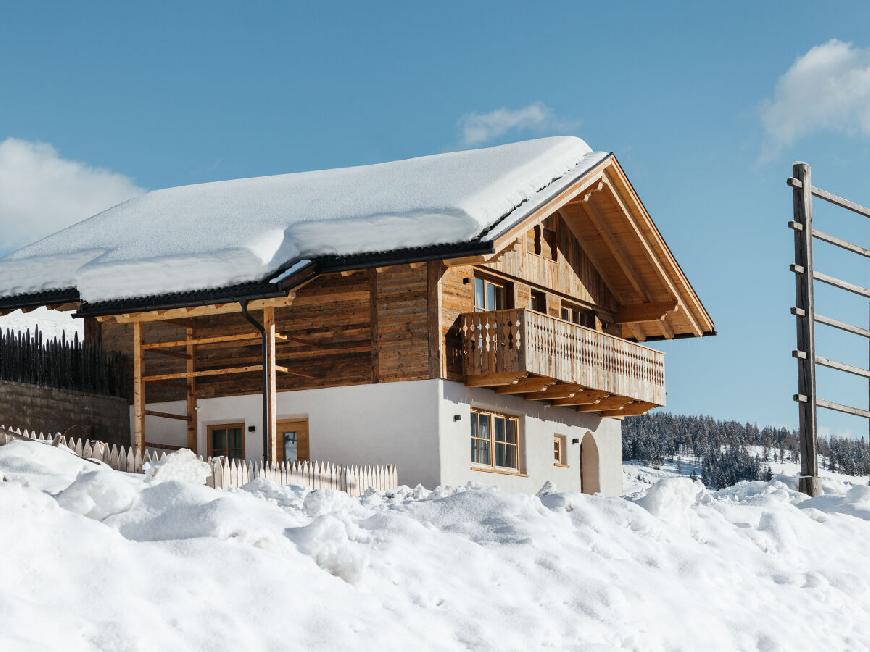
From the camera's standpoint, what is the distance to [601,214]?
28.7 meters

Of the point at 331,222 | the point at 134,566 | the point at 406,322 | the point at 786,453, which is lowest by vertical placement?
the point at 786,453

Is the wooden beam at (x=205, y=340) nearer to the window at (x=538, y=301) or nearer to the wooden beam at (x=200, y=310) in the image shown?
the wooden beam at (x=200, y=310)

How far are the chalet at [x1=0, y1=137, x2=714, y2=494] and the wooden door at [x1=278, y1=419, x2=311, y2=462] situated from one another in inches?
1.2

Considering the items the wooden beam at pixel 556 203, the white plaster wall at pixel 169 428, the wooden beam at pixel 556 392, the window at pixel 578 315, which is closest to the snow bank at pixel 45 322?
the white plaster wall at pixel 169 428

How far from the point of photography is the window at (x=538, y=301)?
27.9m

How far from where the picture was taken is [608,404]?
28812 mm

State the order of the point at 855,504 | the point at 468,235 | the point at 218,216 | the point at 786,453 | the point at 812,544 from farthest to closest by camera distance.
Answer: the point at 786,453, the point at 218,216, the point at 468,235, the point at 855,504, the point at 812,544

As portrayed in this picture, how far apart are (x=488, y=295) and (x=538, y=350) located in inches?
90.0

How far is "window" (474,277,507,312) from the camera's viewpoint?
2589 cm

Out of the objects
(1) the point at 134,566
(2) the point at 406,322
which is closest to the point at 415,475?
(2) the point at 406,322

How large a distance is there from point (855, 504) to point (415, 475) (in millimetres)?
7448

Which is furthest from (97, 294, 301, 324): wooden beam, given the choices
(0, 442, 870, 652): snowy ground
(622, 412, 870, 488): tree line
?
(622, 412, 870, 488): tree line

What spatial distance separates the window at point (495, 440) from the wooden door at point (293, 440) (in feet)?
10.1

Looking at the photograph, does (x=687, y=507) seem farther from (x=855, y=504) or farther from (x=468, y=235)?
(x=468, y=235)
